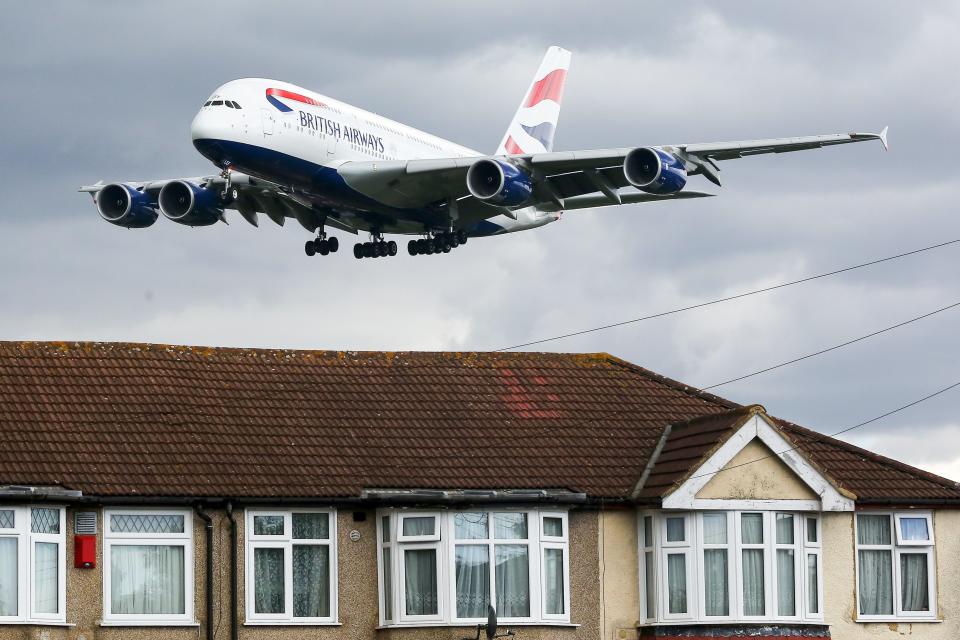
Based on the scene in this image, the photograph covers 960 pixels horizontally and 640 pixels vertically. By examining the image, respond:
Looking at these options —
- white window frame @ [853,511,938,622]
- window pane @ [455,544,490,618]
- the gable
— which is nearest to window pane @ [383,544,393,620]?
window pane @ [455,544,490,618]

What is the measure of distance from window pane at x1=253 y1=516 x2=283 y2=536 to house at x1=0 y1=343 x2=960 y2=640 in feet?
0.12

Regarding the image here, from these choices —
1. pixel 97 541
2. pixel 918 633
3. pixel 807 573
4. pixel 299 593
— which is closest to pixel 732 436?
pixel 807 573

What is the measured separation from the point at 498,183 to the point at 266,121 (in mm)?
5933

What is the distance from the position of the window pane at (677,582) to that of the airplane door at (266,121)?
58.5ft

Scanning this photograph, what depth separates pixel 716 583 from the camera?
27734mm

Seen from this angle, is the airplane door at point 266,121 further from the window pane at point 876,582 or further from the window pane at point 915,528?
the window pane at point 915,528

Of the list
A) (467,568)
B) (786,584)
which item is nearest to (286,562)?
(467,568)

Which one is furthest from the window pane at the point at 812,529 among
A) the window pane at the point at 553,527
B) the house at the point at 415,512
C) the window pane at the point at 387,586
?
the window pane at the point at 387,586

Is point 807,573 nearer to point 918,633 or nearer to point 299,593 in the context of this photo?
point 918,633

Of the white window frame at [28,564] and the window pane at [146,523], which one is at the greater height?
the window pane at [146,523]

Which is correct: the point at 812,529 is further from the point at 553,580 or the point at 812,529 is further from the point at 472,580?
the point at 472,580

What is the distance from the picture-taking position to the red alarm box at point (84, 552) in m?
25.1

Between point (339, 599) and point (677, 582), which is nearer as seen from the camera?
point (339, 599)

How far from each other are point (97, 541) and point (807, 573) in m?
11.7
